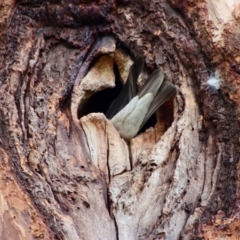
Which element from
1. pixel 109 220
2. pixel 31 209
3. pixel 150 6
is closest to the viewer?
pixel 31 209

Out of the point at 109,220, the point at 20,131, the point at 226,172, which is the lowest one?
the point at 109,220

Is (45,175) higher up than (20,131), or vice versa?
(20,131)

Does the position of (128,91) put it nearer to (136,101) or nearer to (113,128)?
(136,101)

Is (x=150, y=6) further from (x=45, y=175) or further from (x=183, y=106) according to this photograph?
(x=45, y=175)

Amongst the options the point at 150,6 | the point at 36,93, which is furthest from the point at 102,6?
the point at 36,93

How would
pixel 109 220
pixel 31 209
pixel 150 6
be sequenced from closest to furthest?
pixel 31 209, pixel 109 220, pixel 150 6
